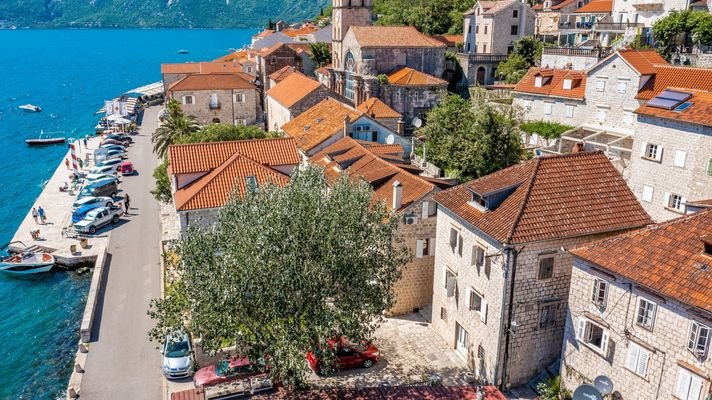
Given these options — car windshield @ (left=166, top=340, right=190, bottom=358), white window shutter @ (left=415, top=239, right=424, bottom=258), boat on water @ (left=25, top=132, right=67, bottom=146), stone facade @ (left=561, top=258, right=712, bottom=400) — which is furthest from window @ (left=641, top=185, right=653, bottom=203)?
boat on water @ (left=25, top=132, right=67, bottom=146)

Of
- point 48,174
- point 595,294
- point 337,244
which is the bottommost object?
point 48,174

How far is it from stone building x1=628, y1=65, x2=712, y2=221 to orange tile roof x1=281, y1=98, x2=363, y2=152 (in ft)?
74.4

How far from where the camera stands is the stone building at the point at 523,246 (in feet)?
79.3

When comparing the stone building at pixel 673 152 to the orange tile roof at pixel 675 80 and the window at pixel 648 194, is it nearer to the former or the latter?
the window at pixel 648 194

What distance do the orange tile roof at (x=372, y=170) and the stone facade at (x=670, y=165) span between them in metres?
14.9

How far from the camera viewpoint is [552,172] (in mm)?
26344

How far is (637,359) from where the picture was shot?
2072cm

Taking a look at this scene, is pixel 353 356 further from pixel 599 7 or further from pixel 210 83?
pixel 599 7

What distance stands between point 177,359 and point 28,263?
23.5 metres

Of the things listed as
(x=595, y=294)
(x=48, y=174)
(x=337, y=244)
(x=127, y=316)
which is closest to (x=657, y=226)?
(x=595, y=294)

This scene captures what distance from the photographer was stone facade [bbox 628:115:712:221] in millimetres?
32375

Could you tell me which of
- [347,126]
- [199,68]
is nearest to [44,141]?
[199,68]

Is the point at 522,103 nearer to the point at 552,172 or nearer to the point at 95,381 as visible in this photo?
the point at 552,172

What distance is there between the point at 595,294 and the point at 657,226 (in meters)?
3.53
